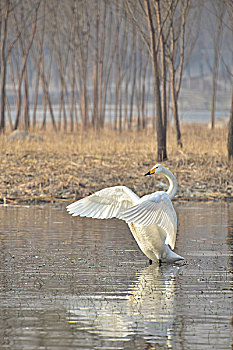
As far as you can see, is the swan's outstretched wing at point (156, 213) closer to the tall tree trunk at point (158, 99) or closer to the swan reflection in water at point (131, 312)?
the swan reflection in water at point (131, 312)

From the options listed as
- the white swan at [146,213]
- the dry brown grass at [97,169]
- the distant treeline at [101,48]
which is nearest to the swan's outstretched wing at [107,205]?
the white swan at [146,213]

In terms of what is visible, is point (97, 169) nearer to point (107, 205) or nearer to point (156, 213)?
point (107, 205)

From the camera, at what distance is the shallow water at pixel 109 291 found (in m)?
5.44

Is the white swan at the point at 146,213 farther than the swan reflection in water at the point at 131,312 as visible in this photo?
Yes

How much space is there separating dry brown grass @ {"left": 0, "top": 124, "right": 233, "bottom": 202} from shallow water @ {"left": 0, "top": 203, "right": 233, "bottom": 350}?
4.71m

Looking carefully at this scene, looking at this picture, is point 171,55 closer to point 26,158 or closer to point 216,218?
point 26,158

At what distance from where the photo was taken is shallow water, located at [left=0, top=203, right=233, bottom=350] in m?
5.44

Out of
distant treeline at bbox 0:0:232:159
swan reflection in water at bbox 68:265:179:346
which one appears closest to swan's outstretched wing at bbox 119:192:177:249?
swan reflection in water at bbox 68:265:179:346

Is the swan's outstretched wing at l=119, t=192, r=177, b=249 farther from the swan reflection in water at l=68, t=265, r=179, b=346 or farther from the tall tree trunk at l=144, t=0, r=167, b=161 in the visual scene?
the tall tree trunk at l=144, t=0, r=167, b=161

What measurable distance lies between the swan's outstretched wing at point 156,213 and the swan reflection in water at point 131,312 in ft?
3.00

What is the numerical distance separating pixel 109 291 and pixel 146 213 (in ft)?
5.08

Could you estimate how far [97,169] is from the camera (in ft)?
61.3

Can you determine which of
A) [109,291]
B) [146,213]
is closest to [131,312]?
[109,291]

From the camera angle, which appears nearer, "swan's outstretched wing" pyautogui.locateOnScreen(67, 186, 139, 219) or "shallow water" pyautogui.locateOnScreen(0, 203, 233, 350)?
"shallow water" pyautogui.locateOnScreen(0, 203, 233, 350)
